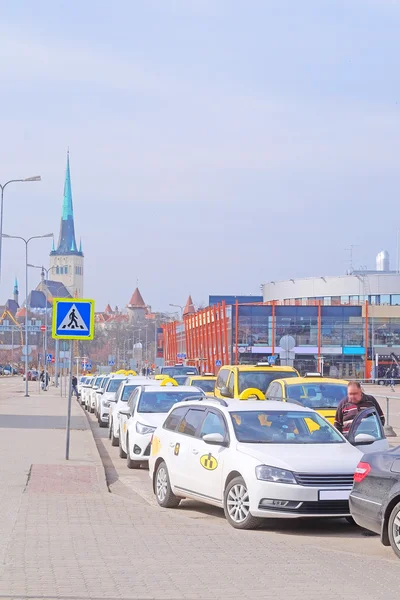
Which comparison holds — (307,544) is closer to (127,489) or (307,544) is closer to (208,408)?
(208,408)

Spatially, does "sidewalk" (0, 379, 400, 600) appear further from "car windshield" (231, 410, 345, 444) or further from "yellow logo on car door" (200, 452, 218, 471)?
"car windshield" (231, 410, 345, 444)

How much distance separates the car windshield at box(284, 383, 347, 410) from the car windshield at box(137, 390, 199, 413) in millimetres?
1881

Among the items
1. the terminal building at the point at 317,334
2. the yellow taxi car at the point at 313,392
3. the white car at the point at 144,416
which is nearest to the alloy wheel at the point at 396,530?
the white car at the point at 144,416

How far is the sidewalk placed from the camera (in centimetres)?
702

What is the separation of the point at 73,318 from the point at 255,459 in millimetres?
7284

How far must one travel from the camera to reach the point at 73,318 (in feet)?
55.4

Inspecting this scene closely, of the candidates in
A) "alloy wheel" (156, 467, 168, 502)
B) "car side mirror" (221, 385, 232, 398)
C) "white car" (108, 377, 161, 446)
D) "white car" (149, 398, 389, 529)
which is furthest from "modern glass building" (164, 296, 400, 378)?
"white car" (149, 398, 389, 529)

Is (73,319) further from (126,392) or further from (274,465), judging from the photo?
(274,465)

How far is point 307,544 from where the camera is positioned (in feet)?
29.9

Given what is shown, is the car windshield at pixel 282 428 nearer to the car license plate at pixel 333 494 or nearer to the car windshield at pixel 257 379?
the car license plate at pixel 333 494

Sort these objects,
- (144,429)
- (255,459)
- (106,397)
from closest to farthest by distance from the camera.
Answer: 1. (255,459)
2. (144,429)
3. (106,397)

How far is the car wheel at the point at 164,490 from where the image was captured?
12.0 meters

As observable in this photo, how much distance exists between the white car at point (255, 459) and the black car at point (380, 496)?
932 mm

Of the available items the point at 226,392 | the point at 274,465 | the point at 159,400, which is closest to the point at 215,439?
the point at 274,465
